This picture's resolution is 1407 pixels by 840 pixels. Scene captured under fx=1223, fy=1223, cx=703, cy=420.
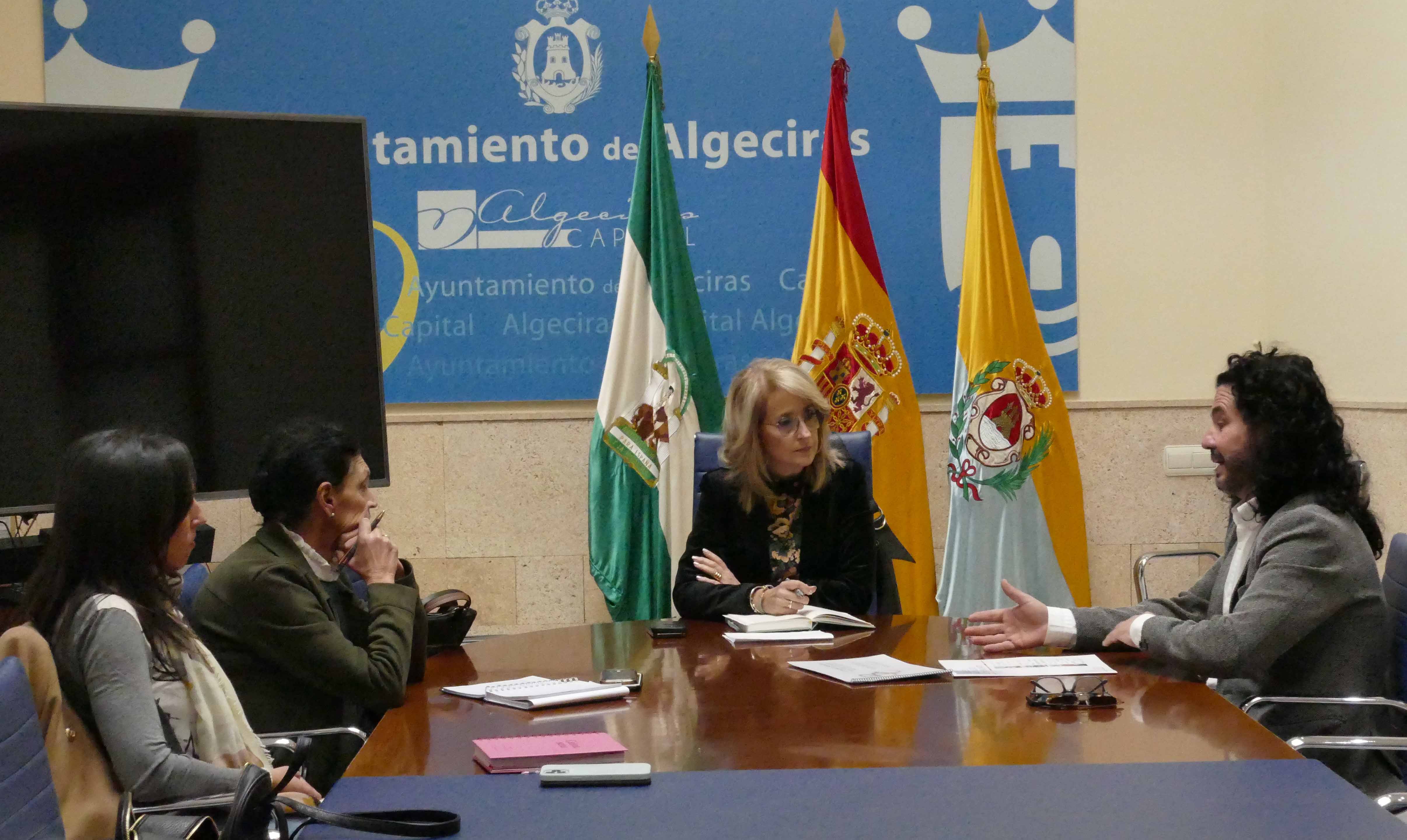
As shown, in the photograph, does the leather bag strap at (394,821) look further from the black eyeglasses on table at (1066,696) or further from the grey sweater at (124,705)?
the black eyeglasses on table at (1066,696)

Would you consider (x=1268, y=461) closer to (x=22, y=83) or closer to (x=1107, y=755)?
(x=1107, y=755)

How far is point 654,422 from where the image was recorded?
14.6 feet

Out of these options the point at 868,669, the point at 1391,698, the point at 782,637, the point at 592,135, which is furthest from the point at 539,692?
the point at 592,135

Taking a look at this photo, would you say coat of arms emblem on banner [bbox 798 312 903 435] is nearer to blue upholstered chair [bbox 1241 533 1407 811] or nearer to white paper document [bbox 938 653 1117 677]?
white paper document [bbox 938 653 1117 677]

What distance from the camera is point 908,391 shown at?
452 cm

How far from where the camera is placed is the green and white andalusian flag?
4398 mm

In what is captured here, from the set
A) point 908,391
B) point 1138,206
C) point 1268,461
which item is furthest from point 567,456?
point 1268,461

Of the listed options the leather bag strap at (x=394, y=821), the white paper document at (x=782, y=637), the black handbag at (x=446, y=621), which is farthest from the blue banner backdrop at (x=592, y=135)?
the leather bag strap at (x=394, y=821)

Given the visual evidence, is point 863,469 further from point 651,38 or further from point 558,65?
point 558,65

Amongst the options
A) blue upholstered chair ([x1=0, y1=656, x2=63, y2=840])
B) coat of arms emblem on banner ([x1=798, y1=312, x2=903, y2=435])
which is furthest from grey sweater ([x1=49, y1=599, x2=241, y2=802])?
coat of arms emblem on banner ([x1=798, y1=312, x2=903, y2=435])

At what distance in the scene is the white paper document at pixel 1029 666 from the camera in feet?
7.79

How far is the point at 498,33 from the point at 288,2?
82 cm

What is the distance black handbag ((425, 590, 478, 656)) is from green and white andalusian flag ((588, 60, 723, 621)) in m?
1.44

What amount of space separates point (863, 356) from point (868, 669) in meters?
2.21
